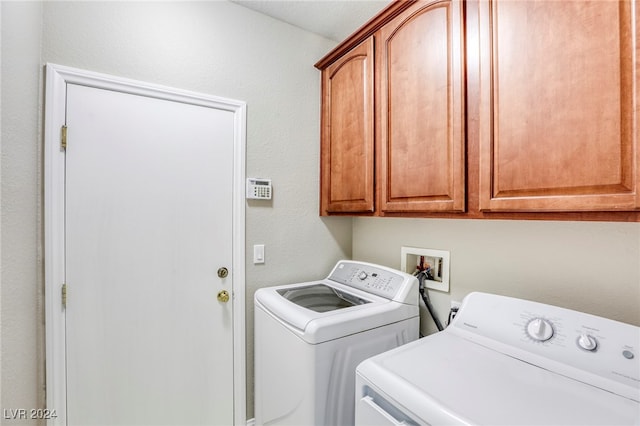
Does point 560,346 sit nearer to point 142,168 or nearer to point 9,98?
point 142,168

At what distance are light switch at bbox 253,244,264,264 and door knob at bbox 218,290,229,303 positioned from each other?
0.24m

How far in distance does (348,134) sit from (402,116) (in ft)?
1.35

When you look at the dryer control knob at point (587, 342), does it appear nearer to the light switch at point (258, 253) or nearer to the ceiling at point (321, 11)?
the light switch at point (258, 253)

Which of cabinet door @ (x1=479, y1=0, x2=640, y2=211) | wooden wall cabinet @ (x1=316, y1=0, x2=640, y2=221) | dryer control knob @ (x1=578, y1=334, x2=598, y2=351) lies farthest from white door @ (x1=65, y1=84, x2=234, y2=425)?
dryer control knob @ (x1=578, y1=334, x2=598, y2=351)

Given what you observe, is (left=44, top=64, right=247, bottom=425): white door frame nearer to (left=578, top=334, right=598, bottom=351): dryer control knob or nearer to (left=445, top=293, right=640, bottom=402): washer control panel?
(left=445, top=293, right=640, bottom=402): washer control panel

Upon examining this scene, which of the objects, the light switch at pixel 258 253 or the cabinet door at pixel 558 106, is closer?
the cabinet door at pixel 558 106

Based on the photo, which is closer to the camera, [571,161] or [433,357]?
[571,161]

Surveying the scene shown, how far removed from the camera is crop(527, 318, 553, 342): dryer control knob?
97 cm

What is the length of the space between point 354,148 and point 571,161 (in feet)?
3.27

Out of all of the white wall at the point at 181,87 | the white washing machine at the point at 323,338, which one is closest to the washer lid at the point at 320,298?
the white washing machine at the point at 323,338

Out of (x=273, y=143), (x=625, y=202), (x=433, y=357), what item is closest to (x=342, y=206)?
(x=273, y=143)

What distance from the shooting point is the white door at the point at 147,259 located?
133 centimetres

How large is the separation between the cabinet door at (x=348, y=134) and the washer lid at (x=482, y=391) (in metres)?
0.80

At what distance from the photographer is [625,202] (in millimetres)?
754
